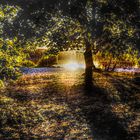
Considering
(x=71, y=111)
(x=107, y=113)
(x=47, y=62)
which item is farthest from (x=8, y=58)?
(x=47, y=62)

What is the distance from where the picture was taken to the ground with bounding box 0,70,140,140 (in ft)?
36.0

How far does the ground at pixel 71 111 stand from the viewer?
36.0 feet

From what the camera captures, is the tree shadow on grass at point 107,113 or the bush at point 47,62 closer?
the tree shadow on grass at point 107,113

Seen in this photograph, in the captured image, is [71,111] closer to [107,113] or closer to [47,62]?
[107,113]

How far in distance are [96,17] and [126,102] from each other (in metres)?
4.42

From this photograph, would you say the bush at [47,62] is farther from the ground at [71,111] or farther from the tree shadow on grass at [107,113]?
the tree shadow on grass at [107,113]

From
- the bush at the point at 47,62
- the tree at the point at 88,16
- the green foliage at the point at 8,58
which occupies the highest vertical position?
the tree at the point at 88,16

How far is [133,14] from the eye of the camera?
45.9 feet

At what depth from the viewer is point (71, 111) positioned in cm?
1390

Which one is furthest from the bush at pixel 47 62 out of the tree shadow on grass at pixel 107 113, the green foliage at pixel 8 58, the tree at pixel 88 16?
the green foliage at pixel 8 58

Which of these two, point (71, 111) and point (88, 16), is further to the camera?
point (71, 111)

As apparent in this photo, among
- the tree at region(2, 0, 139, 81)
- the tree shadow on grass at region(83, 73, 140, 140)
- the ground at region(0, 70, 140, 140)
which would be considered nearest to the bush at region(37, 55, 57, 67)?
the ground at region(0, 70, 140, 140)

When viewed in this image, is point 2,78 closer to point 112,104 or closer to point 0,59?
point 0,59

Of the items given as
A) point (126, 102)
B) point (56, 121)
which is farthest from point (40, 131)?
point (126, 102)
